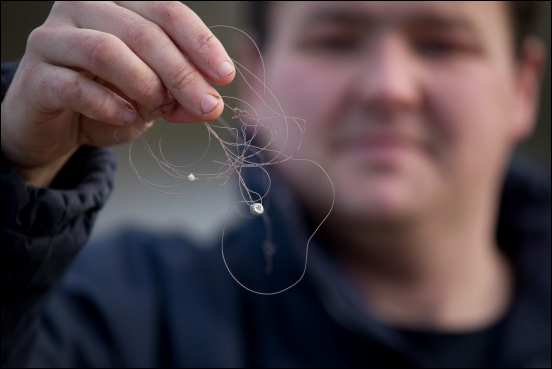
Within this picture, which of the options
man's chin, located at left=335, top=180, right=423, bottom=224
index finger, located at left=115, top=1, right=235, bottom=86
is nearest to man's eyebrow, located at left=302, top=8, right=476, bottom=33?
man's chin, located at left=335, top=180, right=423, bottom=224

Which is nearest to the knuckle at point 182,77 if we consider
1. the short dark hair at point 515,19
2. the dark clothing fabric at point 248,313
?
the dark clothing fabric at point 248,313

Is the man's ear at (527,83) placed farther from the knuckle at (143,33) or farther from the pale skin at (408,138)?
the knuckle at (143,33)

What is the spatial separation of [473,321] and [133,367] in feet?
2.61

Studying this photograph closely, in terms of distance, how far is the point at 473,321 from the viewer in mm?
1195

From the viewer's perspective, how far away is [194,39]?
510 millimetres

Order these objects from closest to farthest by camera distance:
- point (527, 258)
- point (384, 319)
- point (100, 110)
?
1. point (100, 110)
2. point (384, 319)
3. point (527, 258)

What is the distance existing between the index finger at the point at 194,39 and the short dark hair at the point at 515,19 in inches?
29.9

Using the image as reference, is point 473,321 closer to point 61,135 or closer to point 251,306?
point 251,306

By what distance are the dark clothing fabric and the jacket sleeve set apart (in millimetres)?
153

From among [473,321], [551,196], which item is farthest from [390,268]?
[551,196]

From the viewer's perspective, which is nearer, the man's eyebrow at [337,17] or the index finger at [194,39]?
the index finger at [194,39]

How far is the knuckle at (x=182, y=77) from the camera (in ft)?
1.66

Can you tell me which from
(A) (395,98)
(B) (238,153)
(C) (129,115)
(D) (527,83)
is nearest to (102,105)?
(C) (129,115)

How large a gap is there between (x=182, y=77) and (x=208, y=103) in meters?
0.04
